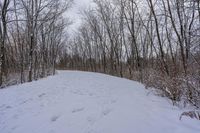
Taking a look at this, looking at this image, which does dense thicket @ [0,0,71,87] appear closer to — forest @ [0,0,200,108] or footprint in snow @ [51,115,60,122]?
forest @ [0,0,200,108]

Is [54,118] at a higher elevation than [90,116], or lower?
lower

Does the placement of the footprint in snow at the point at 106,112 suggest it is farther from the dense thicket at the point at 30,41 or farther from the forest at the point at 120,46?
the dense thicket at the point at 30,41

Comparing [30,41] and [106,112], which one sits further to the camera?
[30,41]

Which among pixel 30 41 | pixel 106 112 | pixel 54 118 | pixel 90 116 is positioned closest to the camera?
pixel 90 116

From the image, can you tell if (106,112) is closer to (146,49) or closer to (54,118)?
(54,118)

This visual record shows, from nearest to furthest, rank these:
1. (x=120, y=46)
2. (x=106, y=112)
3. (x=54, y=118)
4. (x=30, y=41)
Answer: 1. (x=106, y=112)
2. (x=54, y=118)
3. (x=30, y=41)
4. (x=120, y=46)

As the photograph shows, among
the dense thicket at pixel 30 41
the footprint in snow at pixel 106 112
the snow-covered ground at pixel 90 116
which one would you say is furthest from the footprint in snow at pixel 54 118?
the dense thicket at pixel 30 41

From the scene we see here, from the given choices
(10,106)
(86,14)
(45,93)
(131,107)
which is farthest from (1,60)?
(86,14)

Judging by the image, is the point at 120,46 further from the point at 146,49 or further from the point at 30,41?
the point at 30,41

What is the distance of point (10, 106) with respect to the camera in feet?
21.5

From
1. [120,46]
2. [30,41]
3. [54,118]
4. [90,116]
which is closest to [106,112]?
[90,116]

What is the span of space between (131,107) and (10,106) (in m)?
4.11

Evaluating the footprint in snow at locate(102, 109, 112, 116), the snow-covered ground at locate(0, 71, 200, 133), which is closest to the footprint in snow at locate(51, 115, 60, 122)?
the snow-covered ground at locate(0, 71, 200, 133)

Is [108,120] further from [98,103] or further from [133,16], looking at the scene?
[133,16]
